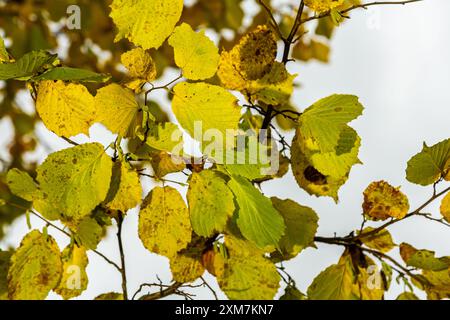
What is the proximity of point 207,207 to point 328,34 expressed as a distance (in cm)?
154

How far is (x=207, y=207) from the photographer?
477 mm

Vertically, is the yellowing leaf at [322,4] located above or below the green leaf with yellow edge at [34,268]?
above

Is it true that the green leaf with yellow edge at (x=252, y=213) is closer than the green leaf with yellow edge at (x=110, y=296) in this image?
Yes

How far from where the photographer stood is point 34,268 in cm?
54

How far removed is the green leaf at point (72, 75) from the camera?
43cm

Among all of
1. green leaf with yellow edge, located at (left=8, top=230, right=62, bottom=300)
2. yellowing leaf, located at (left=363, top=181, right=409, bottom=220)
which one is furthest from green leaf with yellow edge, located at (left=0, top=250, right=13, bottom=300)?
yellowing leaf, located at (left=363, top=181, right=409, bottom=220)

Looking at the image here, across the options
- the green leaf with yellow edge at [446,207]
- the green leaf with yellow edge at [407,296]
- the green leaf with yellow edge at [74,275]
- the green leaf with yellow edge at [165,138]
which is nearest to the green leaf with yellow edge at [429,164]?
the green leaf with yellow edge at [446,207]

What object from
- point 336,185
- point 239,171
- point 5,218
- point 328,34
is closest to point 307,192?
point 336,185

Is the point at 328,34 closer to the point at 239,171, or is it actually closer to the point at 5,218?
the point at 239,171

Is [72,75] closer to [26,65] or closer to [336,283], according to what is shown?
[26,65]

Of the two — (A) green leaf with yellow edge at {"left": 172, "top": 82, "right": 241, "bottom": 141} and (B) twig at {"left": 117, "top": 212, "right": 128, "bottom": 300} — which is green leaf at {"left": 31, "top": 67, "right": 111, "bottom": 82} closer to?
(A) green leaf with yellow edge at {"left": 172, "top": 82, "right": 241, "bottom": 141}

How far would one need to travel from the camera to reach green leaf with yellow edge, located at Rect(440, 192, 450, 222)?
0.55m

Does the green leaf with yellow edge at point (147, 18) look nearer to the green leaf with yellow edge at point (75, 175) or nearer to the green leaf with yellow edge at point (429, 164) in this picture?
the green leaf with yellow edge at point (75, 175)

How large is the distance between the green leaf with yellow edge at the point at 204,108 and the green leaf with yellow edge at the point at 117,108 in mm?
35
